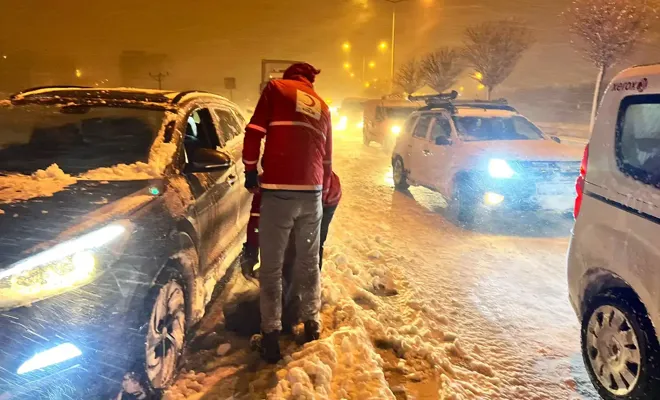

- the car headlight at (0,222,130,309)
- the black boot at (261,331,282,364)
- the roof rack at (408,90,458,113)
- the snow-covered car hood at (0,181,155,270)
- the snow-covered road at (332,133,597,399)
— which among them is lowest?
the snow-covered road at (332,133,597,399)

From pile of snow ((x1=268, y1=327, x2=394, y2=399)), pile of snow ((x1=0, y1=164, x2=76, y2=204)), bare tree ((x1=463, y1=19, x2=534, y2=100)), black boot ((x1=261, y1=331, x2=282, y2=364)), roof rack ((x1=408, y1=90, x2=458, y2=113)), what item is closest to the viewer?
pile of snow ((x1=0, y1=164, x2=76, y2=204))

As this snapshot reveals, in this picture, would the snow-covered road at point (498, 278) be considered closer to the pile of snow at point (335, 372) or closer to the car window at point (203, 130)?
the pile of snow at point (335, 372)

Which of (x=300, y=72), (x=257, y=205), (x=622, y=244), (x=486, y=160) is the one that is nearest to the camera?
(x=622, y=244)

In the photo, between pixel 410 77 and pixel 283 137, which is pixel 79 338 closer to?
pixel 283 137

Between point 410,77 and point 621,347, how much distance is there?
141ft

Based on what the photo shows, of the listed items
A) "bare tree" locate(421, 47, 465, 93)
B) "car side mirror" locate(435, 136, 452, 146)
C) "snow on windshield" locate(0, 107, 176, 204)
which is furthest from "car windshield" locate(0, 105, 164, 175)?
"bare tree" locate(421, 47, 465, 93)

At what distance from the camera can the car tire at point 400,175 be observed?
1001 centimetres

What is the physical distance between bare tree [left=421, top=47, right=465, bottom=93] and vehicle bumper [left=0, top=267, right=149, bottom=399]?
1488 inches

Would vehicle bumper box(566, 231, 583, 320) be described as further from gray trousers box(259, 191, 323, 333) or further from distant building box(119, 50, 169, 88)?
distant building box(119, 50, 169, 88)

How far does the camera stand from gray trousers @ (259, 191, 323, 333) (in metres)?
3.18

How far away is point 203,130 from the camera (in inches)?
178

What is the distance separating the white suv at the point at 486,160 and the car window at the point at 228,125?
3.57 metres

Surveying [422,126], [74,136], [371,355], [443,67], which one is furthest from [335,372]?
[443,67]

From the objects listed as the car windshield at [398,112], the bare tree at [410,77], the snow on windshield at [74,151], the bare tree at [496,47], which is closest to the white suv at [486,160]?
the snow on windshield at [74,151]
